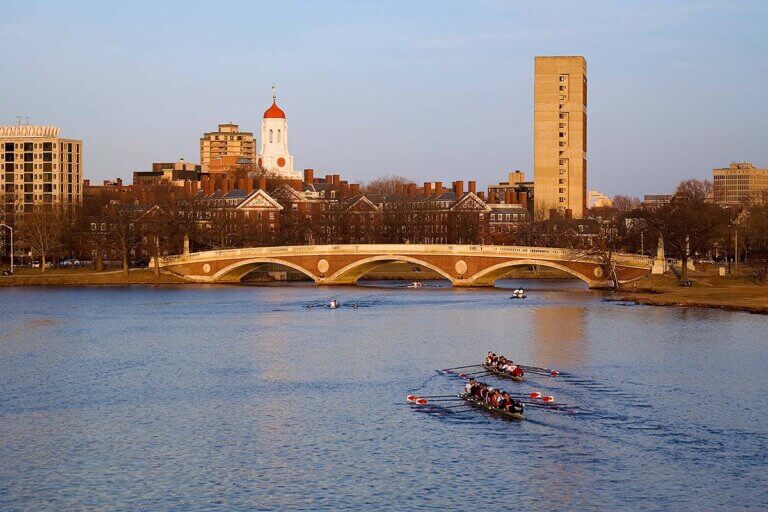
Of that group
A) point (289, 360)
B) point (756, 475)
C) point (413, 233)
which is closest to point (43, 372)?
point (289, 360)

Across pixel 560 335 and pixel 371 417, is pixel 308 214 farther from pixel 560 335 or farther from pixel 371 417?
pixel 371 417

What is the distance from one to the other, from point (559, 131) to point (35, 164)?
243 ft

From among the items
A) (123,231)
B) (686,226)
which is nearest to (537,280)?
(686,226)

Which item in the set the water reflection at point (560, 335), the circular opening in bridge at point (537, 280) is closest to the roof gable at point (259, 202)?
the circular opening in bridge at point (537, 280)

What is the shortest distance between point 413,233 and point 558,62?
43601 mm

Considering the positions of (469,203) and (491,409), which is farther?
(469,203)

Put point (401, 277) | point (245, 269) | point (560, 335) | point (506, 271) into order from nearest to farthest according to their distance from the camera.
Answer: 1. point (560, 335)
2. point (506, 271)
3. point (245, 269)
4. point (401, 277)

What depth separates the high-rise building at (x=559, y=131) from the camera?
588 ft

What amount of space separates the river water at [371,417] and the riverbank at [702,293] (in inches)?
161

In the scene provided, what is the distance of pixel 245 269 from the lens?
4692 inches

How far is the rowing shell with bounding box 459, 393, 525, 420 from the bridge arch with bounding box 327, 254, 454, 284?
61232 millimetres

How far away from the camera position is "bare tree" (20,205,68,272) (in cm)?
12538

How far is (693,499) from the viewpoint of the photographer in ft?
109

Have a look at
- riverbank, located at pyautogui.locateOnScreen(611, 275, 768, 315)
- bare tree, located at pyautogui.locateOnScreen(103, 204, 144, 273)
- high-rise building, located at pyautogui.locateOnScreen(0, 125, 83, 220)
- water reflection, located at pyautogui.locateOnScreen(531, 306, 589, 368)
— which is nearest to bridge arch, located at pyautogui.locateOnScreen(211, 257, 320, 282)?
bare tree, located at pyautogui.locateOnScreen(103, 204, 144, 273)
